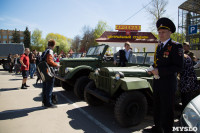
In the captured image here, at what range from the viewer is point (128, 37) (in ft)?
101

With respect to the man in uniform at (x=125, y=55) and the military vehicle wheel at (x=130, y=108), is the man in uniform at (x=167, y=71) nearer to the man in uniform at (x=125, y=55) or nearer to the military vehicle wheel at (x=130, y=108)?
the military vehicle wheel at (x=130, y=108)

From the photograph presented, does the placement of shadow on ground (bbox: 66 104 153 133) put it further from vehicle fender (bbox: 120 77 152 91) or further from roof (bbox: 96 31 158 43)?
roof (bbox: 96 31 158 43)

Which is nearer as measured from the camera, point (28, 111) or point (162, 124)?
point (162, 124)

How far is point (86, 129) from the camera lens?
3.28 m

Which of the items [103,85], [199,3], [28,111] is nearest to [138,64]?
[103,85]

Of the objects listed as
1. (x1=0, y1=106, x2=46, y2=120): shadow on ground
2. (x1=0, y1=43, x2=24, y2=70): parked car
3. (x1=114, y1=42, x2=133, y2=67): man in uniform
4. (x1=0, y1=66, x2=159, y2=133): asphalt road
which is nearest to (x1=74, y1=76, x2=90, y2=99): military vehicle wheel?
(x1=0, y1=66, x2=159, y2=133): asphalt road

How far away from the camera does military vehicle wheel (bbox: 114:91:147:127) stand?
3193 mm

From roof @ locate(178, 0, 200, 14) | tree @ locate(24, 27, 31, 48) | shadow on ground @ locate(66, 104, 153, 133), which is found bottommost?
shadow on ground @ locate(66, 104, 153, 133)

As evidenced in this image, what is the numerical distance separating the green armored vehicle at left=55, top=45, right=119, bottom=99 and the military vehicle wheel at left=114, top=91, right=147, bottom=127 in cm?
237

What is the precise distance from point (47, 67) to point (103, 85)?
167cm

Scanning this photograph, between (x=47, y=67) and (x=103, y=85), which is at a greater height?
(x=47, y=67)

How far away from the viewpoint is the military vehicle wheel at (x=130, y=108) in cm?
319

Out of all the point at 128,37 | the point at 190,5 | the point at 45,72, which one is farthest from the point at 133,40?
the point at 45,72

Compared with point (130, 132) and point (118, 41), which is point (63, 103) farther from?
point (118, 41)
